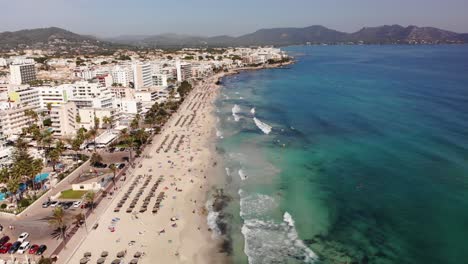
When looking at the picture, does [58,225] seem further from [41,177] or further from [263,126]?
[263,126]

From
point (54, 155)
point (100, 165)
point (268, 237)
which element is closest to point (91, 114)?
point (100, 165)

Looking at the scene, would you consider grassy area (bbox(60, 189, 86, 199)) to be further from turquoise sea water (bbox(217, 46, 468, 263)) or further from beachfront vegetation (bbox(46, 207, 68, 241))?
turquoise sea water (bbox(217, 46, 468, 263))

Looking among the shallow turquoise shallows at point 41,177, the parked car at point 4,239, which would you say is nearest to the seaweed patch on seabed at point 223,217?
the parked car at point 4,239

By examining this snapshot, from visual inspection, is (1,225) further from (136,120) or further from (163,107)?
(163,107)

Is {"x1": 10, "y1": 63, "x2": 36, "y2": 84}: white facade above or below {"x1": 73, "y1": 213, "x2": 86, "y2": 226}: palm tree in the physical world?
above

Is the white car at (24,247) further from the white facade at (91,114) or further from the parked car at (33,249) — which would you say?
the white facade at (91,114)

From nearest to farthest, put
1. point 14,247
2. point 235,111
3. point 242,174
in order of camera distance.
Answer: point 14,247 < point 242,174 < point 235,111

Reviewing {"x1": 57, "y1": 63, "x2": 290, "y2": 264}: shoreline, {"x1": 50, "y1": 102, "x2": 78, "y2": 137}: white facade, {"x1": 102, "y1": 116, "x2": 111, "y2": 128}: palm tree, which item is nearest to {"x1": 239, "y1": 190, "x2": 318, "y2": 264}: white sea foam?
{"x1": 57, "y1": 63, "x2": 290, "y2": 264}: shoreline
